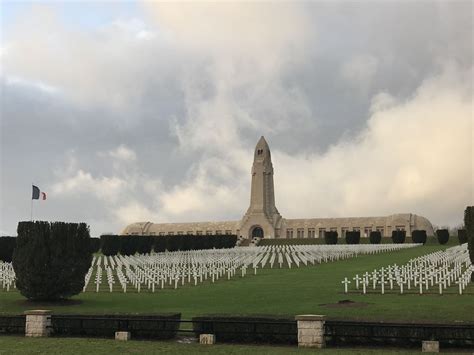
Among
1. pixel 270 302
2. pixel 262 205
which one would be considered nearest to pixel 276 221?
pixel 262 205

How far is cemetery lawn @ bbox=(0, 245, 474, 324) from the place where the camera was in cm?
1470

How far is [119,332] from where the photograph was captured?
469 inches

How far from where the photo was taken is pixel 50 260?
61.2 feet

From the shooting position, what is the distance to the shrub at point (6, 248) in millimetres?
42344

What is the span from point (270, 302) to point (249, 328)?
6.13 metres

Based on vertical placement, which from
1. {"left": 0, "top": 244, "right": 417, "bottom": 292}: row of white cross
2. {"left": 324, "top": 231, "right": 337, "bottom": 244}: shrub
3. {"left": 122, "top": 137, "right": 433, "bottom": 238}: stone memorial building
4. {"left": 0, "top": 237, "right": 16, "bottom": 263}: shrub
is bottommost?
{"left": 0, "top": 244, "right": 417, "bottom": 292}: row of white cross

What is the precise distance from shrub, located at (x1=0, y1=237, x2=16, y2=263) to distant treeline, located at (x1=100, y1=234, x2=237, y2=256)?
863cm

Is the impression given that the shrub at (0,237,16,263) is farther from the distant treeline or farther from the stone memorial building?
the stone memorial building

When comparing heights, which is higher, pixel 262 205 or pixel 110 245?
pixel 262 205

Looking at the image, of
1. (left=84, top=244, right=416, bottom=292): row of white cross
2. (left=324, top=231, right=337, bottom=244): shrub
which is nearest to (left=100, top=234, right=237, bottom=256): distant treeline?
(left=84, top=244, right=416, bottom=292): row of white cross

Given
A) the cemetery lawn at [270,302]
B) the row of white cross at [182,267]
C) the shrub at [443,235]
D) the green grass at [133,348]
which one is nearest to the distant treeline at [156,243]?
the row of white cross at [182,267]

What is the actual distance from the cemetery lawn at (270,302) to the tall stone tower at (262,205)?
64682mm

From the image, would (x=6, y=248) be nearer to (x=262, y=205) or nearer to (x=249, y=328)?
(x=249, y=328)

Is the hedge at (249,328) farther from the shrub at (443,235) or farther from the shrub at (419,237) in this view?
the shrub at (419,237)
